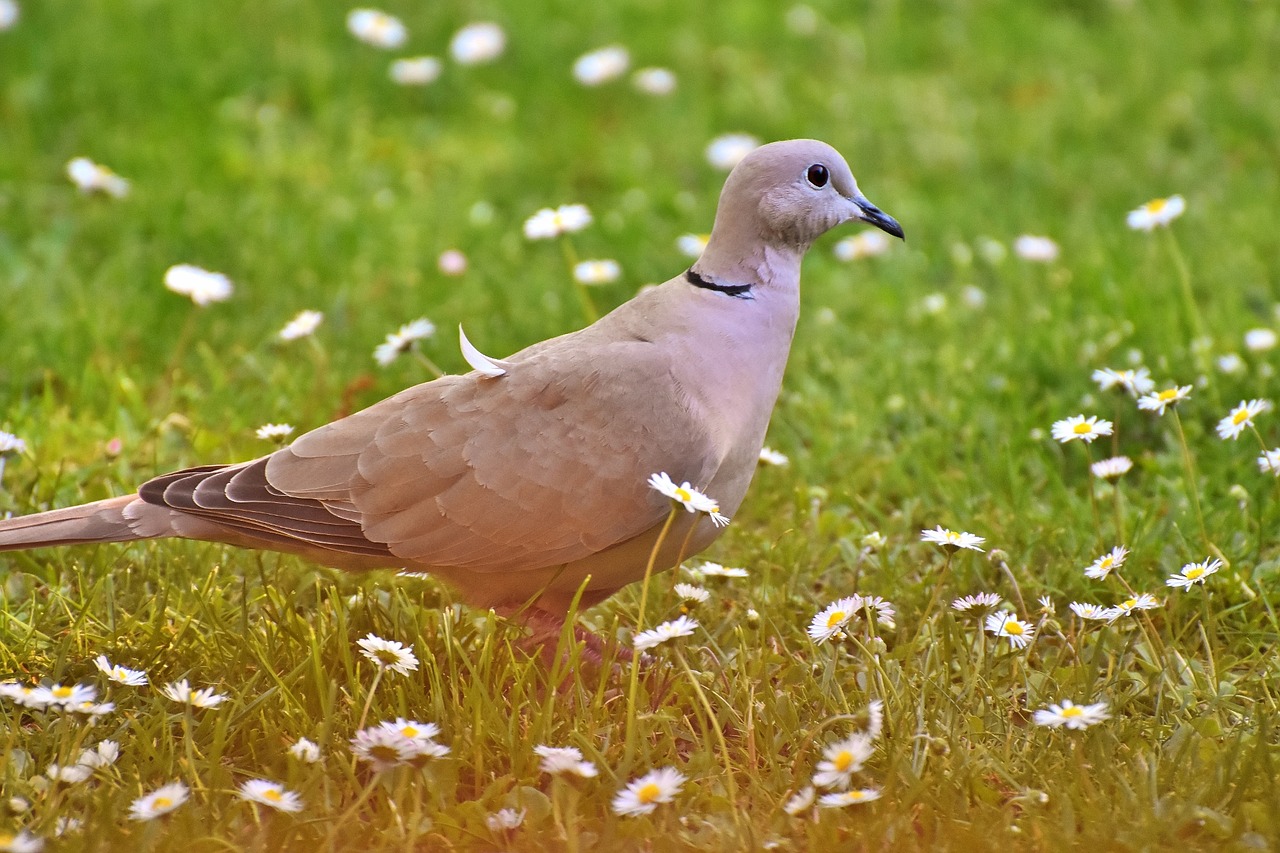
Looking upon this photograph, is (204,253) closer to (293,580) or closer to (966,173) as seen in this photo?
(293,580)

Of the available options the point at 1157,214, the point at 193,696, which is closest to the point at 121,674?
the point at 193,696

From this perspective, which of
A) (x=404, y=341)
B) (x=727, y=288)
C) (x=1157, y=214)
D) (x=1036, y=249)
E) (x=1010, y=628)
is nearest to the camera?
(x=1010, y=628)

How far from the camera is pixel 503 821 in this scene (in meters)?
2.58

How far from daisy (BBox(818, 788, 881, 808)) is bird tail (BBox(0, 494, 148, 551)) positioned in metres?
1.50

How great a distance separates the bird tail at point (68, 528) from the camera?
304 centimetres

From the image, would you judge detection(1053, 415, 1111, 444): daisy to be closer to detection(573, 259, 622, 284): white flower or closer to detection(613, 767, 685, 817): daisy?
detection(613, 767, 685, 817): daisy

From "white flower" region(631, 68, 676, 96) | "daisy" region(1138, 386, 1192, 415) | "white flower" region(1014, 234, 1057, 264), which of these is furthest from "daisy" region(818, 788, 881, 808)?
"white flower" region(631, 68, 676, 96)

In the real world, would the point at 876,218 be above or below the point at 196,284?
above

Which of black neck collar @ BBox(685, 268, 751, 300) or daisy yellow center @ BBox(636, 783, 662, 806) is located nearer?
daisy yellow center @ BBox(636, 783, 662, 806)

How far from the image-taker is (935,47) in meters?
7.35

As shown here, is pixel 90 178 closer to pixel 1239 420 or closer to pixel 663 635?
pixel 663 635

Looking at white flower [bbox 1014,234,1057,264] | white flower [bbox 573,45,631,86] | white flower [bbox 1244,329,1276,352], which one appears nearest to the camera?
white flower [bbox 1244,329,1276,352]

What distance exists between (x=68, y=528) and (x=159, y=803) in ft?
2.76

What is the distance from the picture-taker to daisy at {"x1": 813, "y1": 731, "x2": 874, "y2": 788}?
97.8 inches
